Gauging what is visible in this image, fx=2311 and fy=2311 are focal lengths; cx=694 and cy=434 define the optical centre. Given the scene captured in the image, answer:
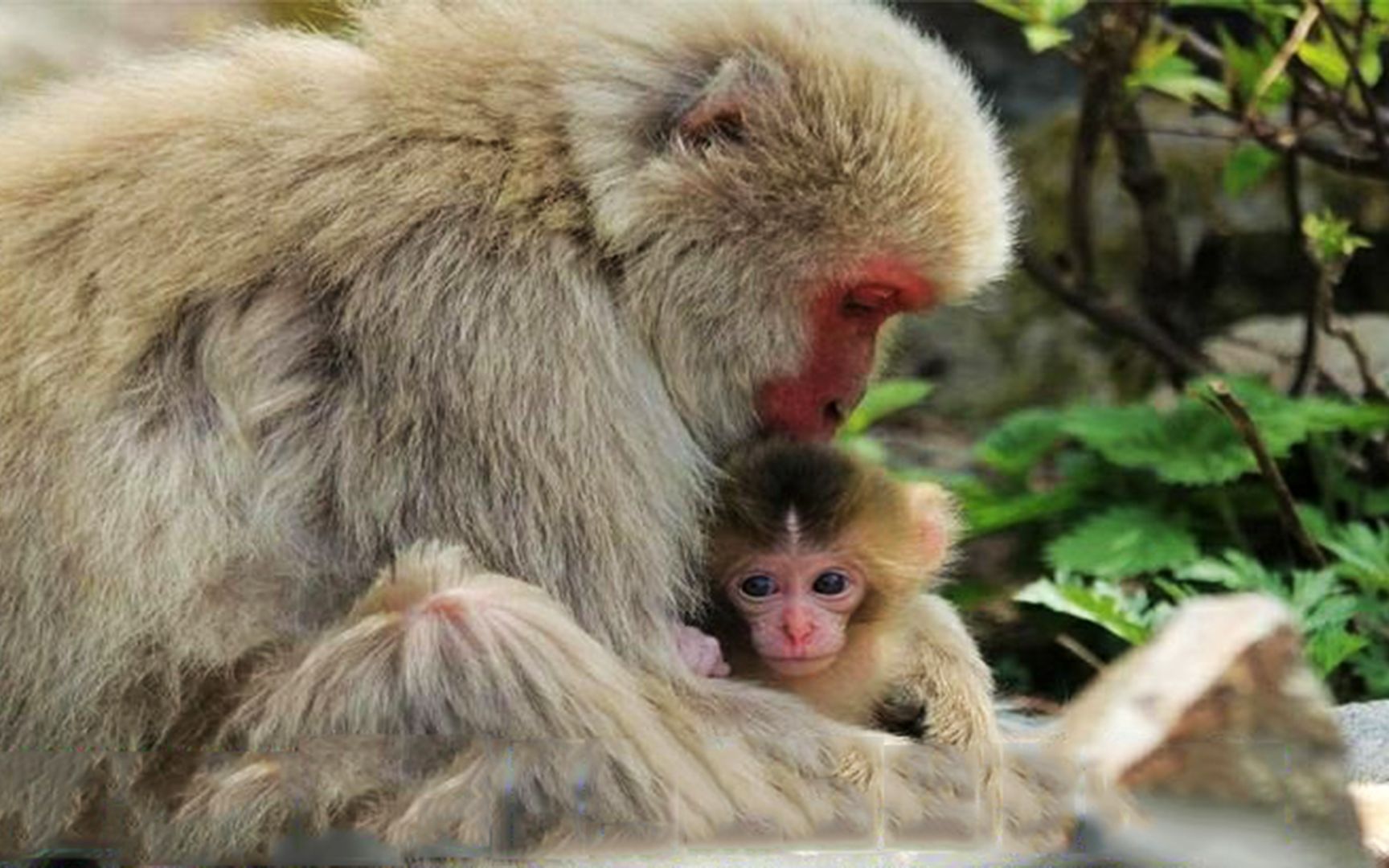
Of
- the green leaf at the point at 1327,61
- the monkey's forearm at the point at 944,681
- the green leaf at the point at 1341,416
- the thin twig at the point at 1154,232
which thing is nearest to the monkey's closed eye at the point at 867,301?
the monkey's forearm at the point at 944,681

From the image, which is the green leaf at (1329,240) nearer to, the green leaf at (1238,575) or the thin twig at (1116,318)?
the green leaf at (1238,575)

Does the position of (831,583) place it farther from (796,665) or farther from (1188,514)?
(1188,514)

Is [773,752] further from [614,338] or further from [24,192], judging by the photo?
[24,192]

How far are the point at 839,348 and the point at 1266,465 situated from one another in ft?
8.21

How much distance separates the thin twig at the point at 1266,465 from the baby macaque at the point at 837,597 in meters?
1.63

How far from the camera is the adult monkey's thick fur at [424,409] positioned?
431 cm

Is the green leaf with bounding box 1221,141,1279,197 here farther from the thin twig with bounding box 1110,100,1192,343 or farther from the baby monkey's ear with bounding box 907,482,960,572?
the baby monkey's ear with bounding box 907,482,960,572

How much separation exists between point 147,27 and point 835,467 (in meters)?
5.09

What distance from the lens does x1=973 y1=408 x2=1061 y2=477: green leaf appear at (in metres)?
8.30

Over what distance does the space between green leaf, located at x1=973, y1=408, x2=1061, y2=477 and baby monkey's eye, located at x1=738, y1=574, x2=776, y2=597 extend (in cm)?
316

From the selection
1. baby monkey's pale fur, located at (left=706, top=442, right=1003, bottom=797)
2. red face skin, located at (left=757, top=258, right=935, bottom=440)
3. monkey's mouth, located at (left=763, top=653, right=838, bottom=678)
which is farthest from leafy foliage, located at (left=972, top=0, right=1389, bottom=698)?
red face skin, located at (left=757, top=258, right=935, bottom=440)

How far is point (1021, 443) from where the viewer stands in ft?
27.5

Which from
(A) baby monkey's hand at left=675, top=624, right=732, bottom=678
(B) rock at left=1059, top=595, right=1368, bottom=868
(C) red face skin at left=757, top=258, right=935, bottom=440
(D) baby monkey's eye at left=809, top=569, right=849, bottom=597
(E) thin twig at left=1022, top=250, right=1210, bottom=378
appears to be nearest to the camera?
(B) rock at left=1059, top=595, right=1368, bottom=868

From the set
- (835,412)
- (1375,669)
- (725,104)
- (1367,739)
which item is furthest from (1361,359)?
(725,104)
